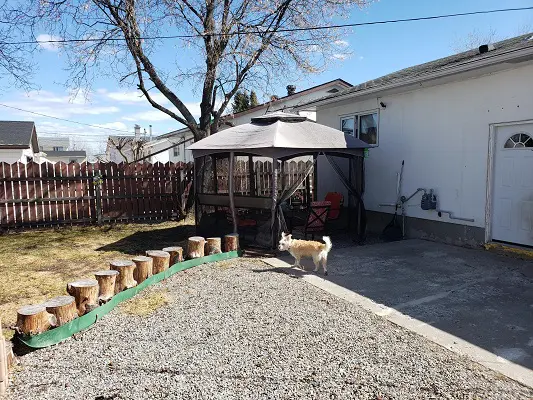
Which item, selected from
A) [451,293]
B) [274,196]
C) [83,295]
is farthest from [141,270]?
[451,293]

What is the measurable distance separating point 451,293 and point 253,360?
2979mm

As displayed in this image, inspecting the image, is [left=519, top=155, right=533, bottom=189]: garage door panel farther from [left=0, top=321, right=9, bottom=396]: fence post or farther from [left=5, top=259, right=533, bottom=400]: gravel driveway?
[left=0, top=321, right=9, bottom=396]: fence post

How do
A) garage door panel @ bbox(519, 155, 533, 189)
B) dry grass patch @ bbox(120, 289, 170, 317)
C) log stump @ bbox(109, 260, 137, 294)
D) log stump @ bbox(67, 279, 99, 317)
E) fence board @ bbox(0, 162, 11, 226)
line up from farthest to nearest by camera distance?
fence board @ bbox(0, 162, 11, 226) < garage door panel @ bbox(519, 155, 533, 189) < log stump @ bbox(109, 260, 137, 294) < dry grass patch @ bbox(120, 289, 170, 317) < log stump @ bbox(67, 279, 99, 317)

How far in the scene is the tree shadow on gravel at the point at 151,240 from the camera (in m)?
8.18

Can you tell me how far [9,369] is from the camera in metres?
3.21

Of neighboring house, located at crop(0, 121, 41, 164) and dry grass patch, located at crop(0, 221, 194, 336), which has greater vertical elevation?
neighboring house, located at crop(0, 121, 41, 164)

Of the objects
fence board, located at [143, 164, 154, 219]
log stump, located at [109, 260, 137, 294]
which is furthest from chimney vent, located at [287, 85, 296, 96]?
log stump, located at [109, 260, 137, 294]

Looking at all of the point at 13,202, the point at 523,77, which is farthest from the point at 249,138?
the point at 13,202

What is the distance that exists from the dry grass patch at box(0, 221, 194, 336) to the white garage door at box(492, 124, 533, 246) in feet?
21.3

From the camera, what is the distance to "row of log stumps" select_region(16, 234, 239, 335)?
3.62 m

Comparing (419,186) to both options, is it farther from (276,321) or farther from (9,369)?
(9,369)

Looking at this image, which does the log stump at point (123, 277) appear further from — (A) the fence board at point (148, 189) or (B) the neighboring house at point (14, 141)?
→ (B) the neighboring house at point (14, 141)

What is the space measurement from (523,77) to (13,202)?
11.6m

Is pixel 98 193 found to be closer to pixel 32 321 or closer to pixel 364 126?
pixel 364 126
